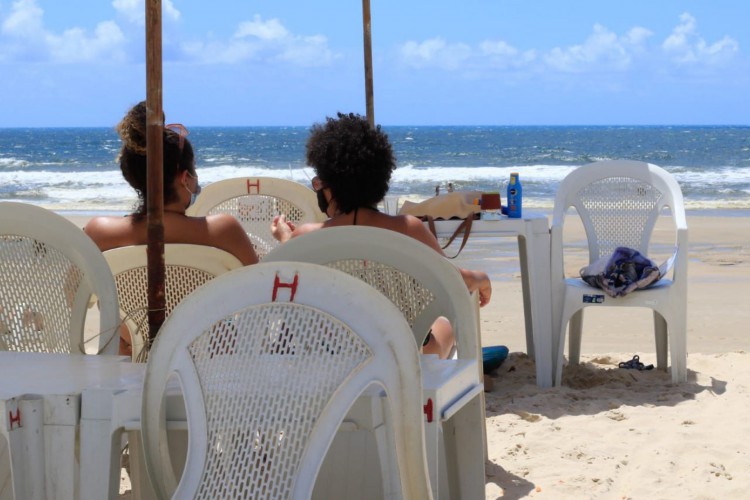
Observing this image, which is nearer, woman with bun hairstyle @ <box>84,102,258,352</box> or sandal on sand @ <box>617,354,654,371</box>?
woman with bun hairstyle @ <box>84,102,258,352</box>

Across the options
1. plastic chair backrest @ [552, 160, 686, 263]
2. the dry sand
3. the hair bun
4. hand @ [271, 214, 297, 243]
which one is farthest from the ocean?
the hair bun

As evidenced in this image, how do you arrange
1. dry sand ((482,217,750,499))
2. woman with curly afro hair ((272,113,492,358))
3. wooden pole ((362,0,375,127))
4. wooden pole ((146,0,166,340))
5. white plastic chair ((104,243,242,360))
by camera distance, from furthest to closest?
wooden pole ((362,0,375,127)) → dry sand ((482,217,750,499)) → woman with curly afro hair ((272,113,492,358)) → white plastic chair ((104,243,242,360)) → wooden pole ((146,0,166,340))

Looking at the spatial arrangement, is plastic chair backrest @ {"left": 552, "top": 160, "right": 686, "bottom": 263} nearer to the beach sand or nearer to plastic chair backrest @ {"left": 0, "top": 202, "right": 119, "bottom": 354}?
the beach sand

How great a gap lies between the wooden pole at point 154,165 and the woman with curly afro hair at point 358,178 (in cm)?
51

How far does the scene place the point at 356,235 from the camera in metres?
2.38

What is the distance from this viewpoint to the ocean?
62.3ft

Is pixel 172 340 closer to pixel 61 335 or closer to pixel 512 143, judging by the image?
pixel 61 335

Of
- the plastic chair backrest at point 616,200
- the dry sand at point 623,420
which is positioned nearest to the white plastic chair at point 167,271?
the dry sand at point 623,420

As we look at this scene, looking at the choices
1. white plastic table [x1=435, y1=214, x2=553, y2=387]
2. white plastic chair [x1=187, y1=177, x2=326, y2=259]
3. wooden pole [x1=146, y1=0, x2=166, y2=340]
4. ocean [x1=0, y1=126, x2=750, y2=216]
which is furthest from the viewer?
ocean [x1=0, y1=126, x2=750, y2=216]

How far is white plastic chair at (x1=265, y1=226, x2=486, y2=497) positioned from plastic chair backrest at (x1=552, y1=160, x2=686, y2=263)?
229 centimetres

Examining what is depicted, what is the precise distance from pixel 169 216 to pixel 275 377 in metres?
1.33

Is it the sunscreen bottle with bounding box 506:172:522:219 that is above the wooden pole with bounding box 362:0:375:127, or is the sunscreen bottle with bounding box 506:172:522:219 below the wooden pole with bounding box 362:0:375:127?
below

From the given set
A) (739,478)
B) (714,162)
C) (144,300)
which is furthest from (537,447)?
(714,162)

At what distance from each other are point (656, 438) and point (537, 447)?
0.43 metres
